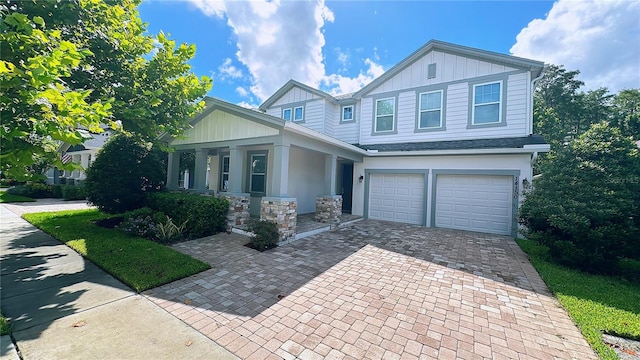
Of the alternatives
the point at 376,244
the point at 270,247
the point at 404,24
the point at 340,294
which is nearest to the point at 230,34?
the point at 404,24

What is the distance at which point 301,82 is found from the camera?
44.0 ft

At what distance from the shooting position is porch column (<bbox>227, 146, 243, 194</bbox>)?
8.03 metres

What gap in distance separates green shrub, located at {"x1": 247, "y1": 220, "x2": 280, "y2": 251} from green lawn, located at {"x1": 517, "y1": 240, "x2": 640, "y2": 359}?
5.81 metres

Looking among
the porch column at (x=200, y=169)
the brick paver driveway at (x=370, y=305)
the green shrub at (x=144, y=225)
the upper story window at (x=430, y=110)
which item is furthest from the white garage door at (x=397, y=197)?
the green shrub at (x=144, y=225)

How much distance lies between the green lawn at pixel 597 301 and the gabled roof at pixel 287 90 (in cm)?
1058

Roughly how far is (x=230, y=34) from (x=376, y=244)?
37.5 feet

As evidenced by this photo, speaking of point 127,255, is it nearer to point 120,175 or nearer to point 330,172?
point 120,175

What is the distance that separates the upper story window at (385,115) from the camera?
11625mm

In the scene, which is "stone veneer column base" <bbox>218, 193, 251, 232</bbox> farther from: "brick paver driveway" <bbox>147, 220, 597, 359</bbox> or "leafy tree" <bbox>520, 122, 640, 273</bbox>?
"leafy tree" <bbox>520, 122, 640, 273</bbox>

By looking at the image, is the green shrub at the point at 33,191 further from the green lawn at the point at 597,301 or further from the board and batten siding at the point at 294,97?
the green lawn at the point at 597,301

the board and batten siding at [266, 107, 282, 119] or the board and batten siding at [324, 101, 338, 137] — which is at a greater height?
the board and batten siding at [266, 107, 282, 119]

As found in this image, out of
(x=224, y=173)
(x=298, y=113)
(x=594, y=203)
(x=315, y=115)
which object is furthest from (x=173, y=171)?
(x=594, y=203)

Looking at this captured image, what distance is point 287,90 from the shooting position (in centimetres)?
1410

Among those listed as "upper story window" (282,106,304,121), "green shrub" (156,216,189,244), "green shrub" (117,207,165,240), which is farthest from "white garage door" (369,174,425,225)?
"green shrub" (117,207,165,240)
